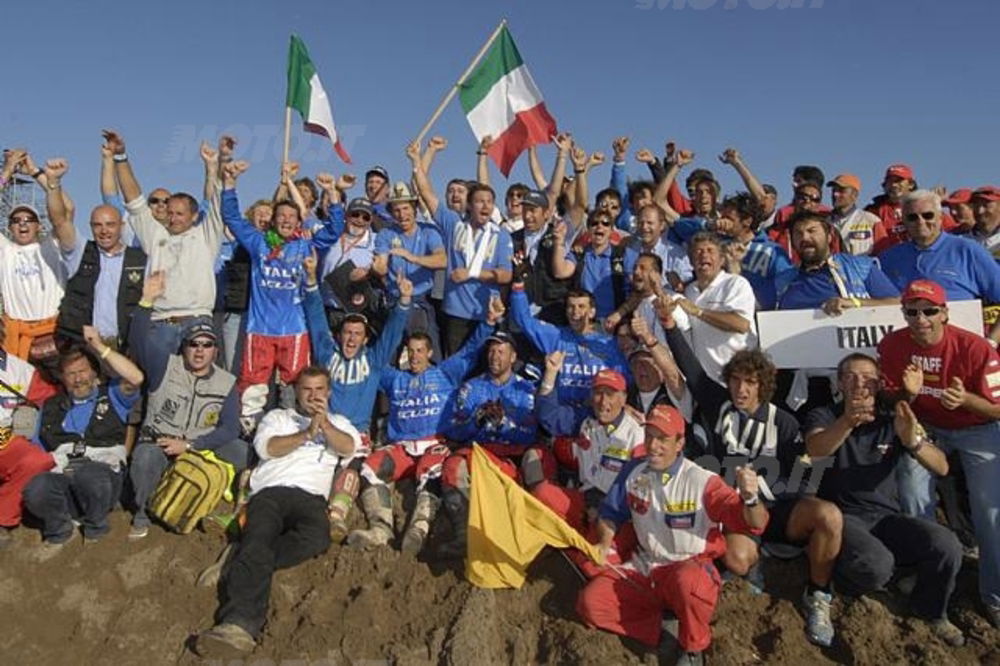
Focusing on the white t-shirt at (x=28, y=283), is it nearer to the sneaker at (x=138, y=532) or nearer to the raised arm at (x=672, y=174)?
the sneaker at (x=138, y=532)

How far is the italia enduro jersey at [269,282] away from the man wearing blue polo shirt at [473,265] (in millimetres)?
1566

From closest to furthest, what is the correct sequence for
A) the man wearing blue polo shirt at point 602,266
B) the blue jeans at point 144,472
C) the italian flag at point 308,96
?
the blue jeans at point 144,472
the man wearing blue polo shirt at point 602,266
the italian flag at point 308,96

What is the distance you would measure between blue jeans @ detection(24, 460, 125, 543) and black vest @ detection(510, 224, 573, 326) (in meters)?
4.42

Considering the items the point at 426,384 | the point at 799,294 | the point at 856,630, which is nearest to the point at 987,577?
the point at 856,630

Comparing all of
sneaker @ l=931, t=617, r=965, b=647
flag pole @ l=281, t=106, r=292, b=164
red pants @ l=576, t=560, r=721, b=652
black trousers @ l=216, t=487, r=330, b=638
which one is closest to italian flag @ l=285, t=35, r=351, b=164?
flag pole @ l=281, t=106, r=292, b=164

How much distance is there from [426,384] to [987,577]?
4.80 meters

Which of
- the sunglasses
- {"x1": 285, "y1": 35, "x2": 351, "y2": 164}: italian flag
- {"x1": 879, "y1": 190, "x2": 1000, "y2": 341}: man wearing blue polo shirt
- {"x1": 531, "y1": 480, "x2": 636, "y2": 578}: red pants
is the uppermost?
{"x1": 285, "y1": 35, "x2": 351, "y2": 164}: italian flag

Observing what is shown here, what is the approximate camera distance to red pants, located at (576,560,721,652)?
15.9 feet

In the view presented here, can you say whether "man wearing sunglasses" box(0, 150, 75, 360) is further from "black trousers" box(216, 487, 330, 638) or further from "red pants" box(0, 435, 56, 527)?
"black trousers" box(216, 487, 330, 638)

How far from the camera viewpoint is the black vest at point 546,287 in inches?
307

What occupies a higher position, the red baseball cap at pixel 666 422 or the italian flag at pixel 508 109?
the italian flag at pixel 508 109

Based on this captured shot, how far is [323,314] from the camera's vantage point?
7480mm

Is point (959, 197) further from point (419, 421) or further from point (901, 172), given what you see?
point (419, 421)

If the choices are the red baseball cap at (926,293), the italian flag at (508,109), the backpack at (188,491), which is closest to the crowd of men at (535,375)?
the red baseball cap at (926,293)
